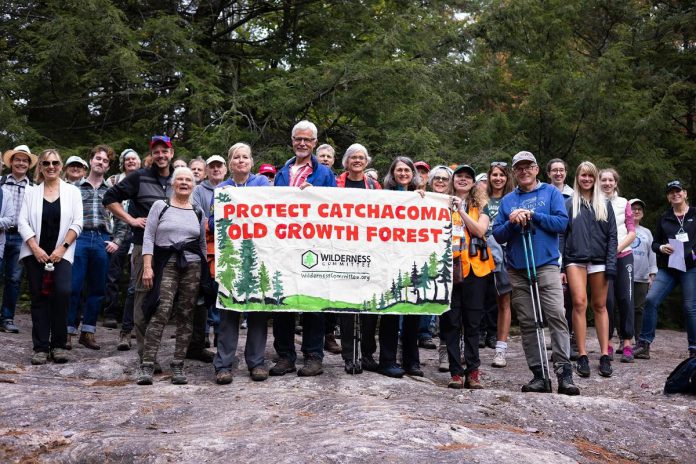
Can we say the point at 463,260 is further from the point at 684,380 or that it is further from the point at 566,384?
the point at 684,380

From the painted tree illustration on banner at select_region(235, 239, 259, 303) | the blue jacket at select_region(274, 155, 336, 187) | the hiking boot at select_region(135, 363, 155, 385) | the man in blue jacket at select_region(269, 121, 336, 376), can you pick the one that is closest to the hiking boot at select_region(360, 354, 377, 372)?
the man in blue jacket at select_region(269, 121, 336, 376)

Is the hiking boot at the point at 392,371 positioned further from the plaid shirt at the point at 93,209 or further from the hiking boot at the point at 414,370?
the plaid shirt at the point at 93,209

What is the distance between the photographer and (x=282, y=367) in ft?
26.5

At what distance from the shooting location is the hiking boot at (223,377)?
25.0ft

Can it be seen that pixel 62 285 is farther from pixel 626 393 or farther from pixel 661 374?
pixel 661 374

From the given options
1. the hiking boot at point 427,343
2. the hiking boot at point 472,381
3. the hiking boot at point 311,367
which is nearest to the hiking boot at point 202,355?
the hiking boot at point 311,367

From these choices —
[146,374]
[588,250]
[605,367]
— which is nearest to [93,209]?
[146,374]

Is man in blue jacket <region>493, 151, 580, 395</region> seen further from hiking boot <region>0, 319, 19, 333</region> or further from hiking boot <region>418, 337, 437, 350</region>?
hiking boot <region>0, 319, 19, 333</region>

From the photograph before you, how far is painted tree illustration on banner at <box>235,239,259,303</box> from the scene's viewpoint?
314 inches

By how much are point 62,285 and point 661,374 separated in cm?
668

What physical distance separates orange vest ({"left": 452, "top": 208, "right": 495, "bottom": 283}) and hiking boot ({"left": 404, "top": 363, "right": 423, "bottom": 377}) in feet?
3.39

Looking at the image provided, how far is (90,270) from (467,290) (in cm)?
461

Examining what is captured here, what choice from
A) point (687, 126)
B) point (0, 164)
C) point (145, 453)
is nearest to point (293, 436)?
point (145, 453)

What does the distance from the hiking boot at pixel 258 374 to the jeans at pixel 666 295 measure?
16.8 ft
